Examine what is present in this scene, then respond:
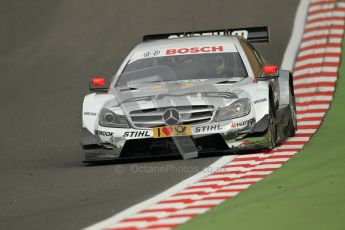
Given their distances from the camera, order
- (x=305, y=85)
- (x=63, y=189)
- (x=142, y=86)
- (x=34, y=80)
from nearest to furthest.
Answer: (x=63, y=189), (x=142, y=86), (x=305, y=85), (x=34, y=80)

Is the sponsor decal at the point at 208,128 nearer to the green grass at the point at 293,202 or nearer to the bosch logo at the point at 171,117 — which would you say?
the bosch logo at the point at 171,117

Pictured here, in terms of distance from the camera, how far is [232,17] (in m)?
23.1

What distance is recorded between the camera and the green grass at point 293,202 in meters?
7.96

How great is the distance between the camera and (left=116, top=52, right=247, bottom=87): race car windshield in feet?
43.7

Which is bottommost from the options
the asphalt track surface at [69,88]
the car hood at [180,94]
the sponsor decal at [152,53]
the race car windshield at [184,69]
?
the asphalt track surface at [69,88]

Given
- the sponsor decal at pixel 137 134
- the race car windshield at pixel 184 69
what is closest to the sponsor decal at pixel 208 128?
the sponsor decal at pixel 137 134

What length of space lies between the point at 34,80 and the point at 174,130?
344 inches

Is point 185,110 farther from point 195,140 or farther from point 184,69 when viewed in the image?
point 184,69

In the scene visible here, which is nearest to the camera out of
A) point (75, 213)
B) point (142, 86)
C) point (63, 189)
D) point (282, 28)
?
point (75, 213)

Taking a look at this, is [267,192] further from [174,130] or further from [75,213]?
[174,130]

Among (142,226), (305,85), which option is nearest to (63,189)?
(142,226)

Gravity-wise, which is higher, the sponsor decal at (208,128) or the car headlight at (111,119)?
the car headlight at (111,119)

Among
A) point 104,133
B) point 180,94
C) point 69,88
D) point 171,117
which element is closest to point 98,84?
point 104,133

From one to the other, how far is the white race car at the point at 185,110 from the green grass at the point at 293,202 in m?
0.84
